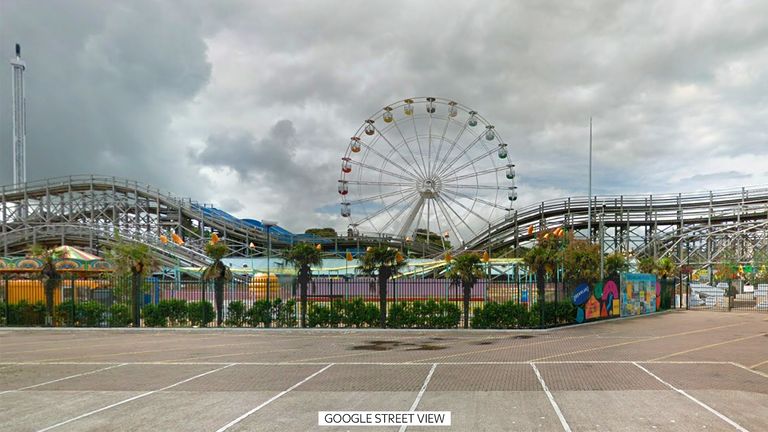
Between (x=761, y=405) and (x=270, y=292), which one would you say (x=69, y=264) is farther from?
(x=761, y=405)

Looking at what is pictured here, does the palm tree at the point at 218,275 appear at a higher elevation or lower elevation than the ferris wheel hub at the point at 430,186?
lower

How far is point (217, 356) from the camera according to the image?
1730 cm

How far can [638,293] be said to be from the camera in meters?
33.8

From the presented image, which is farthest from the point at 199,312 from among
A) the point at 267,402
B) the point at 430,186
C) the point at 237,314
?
the point at 430,186

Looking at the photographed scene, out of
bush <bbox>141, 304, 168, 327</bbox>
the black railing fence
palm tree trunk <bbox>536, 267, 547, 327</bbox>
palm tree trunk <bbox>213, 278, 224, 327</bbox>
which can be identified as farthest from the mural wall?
bush <bbox>141, 304, 168, 327</bbox>

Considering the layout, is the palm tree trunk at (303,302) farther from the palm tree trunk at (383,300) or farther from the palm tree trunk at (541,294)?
the palm tree trunk at (541,294)

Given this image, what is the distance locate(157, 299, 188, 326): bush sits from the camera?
27.3 meters

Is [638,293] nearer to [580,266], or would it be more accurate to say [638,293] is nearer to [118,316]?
[580,266]

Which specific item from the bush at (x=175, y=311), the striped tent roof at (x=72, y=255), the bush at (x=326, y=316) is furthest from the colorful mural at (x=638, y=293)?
the striped tent roof at (x=72, y=255)

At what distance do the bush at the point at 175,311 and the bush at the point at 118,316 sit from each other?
1.66 m

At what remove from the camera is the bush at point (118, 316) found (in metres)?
27.7

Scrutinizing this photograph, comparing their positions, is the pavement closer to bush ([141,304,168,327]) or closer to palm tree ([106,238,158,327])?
bush ([141,304,168,327])

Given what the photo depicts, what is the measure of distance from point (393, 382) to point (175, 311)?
691 inches

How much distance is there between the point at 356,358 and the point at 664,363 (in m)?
7.69
